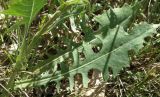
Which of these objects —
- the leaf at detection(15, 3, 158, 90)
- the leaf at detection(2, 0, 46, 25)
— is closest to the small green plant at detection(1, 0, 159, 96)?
the leaf at detection(15, 3, 158, 90)

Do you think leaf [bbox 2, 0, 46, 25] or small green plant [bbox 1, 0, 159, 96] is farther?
small green plant [bbox 1, 0, 159, 96]

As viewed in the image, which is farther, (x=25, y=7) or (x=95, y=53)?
(x=95, y=53)

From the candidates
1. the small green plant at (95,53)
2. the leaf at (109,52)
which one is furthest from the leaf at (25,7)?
the leaf at (109,52)

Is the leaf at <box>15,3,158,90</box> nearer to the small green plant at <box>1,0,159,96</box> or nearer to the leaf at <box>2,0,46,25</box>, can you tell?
the small green plant at <box>1,0,159,96</box>

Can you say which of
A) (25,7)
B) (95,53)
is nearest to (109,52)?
(95,53)

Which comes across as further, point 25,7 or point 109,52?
point 109,52

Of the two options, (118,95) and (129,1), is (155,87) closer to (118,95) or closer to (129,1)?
(118,95)

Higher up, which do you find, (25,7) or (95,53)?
(25,7)

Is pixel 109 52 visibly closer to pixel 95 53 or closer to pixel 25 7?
pixel 95 53

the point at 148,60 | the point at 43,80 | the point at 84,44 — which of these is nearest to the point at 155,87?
the point at 148,60

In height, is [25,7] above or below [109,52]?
above

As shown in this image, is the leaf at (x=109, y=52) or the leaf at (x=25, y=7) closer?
the leaf at (x=25, y=7)

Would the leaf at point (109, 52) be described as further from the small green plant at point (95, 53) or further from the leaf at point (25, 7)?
the leaf at point (25, 7)
